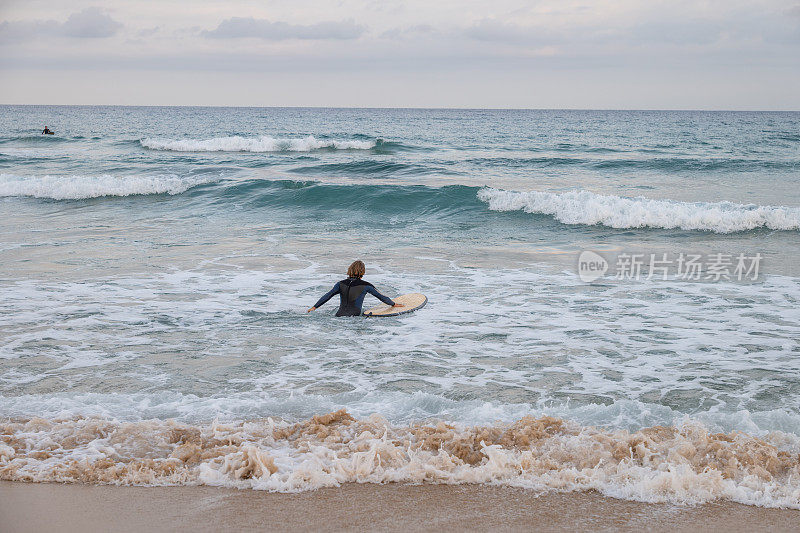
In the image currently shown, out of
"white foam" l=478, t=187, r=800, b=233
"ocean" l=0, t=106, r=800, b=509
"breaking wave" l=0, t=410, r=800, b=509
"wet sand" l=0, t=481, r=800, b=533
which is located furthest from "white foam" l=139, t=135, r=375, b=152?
"wet sand" l=0, t=481, r=800, b=533

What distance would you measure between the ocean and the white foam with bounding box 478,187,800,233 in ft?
0.24

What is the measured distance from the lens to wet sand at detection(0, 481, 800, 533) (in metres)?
3.62

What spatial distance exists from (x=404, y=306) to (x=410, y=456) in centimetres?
424

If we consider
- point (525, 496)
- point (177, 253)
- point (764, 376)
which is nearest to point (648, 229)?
point (764, 376)

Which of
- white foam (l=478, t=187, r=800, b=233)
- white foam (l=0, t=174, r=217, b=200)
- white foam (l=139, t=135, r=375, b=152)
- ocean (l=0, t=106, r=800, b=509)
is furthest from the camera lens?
white foam (l=139, t=135, r=375, b=152)

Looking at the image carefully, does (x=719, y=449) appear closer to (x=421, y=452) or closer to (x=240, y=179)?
(x=421, y=452)

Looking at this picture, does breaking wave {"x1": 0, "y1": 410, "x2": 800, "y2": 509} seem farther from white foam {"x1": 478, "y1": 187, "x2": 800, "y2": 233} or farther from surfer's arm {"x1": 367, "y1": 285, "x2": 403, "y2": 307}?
white foam {"x1": 478, "y1": 187, "x2": 800, "y2": 233}

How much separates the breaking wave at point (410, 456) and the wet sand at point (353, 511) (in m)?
0.11

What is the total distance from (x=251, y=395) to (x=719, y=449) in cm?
380

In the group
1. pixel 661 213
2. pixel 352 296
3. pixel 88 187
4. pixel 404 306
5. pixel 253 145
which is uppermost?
pixel 253 145

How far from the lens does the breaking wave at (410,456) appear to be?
4.07 metres

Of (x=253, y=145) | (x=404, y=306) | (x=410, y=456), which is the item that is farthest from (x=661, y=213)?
(x=253, y=145)

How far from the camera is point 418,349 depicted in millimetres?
7199

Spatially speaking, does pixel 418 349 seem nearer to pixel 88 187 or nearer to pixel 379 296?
pixel 379 296
